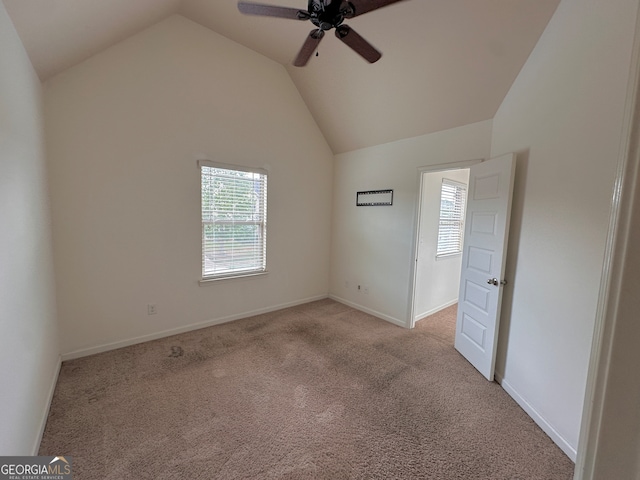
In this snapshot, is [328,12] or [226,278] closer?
[328,12]

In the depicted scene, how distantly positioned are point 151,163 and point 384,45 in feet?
8.78

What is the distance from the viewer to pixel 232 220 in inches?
142

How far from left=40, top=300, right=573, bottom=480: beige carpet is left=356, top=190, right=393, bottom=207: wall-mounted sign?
1.92 metres

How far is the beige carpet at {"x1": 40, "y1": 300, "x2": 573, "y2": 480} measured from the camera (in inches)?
65.4

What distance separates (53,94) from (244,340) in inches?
116

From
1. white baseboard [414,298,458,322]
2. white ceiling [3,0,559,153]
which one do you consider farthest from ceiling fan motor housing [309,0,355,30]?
white baseboard [414,298,458,322]

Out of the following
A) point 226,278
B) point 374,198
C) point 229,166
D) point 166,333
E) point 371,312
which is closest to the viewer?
point 166,333

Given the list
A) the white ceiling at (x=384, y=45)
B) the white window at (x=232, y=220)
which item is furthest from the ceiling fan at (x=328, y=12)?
the white window at (x=232, y=220)

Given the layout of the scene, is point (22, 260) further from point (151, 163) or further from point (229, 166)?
point (229, 166)

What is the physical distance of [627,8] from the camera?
1.54 meters

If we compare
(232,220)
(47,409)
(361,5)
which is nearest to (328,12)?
(361,5)

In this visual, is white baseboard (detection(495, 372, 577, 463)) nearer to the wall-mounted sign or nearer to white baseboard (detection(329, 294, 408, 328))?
white baseboard (detection(329, 294, 408, 328))

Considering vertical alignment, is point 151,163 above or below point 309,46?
below

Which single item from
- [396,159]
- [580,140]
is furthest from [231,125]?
[580,140]
